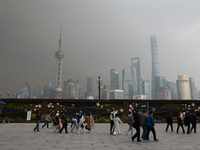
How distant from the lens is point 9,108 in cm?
2636

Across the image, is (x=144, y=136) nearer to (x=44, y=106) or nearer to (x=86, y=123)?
(x=86, y=123)

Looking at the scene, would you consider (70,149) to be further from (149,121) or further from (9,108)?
(9,108)

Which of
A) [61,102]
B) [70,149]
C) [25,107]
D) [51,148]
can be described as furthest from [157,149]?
[25,107]

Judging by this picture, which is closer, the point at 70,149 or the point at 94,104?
the point at 70,149

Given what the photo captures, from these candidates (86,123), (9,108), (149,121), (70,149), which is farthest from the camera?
(9,108)

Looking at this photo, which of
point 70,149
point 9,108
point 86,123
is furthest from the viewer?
point 9,108

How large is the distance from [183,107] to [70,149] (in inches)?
1005

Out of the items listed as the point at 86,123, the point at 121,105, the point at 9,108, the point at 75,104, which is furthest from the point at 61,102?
the point at 86,123

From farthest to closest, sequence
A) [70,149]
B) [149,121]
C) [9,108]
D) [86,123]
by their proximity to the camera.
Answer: [9,108] → [86,123] → [149,121] → [70,149]

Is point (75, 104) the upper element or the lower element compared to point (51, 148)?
upper

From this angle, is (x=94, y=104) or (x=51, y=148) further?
(x=94, y=104)

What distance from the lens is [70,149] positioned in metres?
7.66

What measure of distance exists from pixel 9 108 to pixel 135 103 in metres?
20.5

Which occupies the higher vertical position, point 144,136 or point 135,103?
point 135,103
